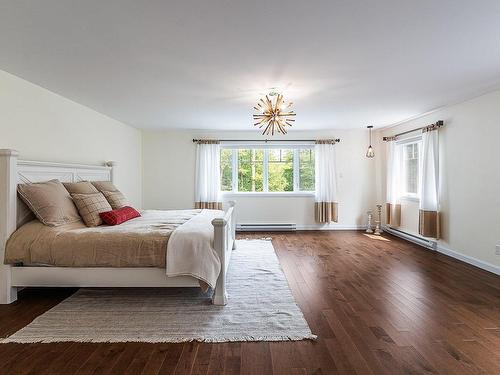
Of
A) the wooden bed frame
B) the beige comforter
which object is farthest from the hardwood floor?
the beige comforter

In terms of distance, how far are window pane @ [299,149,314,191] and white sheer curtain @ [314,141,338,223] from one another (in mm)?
199

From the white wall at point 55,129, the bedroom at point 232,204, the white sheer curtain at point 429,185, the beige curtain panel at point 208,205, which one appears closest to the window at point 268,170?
the beige curtain panel at point 208,205

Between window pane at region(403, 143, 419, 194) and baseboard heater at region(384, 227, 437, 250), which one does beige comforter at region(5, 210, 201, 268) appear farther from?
window pane at region(403, 143, 419, 194)

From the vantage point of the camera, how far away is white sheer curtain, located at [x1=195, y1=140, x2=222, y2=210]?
6.01 m

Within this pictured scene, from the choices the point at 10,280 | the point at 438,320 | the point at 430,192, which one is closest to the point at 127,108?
the point at 10,280

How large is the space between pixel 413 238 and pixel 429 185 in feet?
3.73

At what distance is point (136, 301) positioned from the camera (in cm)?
268

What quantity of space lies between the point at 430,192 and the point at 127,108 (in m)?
4.87

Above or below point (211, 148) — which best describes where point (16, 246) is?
below

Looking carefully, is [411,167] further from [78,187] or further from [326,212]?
[78,187]

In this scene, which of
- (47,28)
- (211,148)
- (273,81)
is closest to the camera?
(47,28)

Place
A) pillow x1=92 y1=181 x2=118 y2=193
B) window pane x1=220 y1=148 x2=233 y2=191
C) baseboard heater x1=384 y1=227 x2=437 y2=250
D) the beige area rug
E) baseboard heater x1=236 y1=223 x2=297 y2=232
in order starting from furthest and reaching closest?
window pane x1=220 y1=148 x2=233 y2=191 → baseboard heater x1=236 y1=223 x2=297 y2=232 → baseboard heater x1=384 y1=227 x2=437 y2=250 → pillow x1=92 y1=181 x2=118 y2=193 → the beige area rug

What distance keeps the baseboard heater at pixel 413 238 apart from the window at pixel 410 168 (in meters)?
0.74

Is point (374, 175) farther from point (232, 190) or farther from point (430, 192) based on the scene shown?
point (232, 190)
